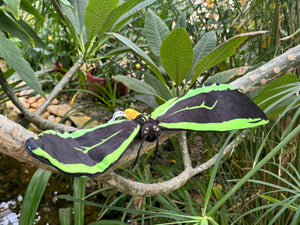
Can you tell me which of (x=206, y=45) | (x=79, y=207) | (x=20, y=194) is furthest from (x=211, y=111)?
(x=20, y=194)

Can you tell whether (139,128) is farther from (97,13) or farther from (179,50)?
(97,13)

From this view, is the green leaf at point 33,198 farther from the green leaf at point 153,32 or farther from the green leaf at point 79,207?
the green leaf at point 153,32

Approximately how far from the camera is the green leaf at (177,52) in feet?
1.73

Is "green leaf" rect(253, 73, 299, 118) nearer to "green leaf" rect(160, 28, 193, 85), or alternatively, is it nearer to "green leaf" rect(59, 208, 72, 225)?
"green leaf" rect(160, 28, 193, 85)

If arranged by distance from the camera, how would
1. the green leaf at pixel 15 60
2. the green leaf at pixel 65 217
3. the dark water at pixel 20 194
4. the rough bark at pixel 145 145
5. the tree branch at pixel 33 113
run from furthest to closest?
the dark water at pixel 20 194, the green leaf at pixel 65 217, the tree branch at pixel 33 113, the green leaf at pixel 15 60, the rough bark at pixel 145 145

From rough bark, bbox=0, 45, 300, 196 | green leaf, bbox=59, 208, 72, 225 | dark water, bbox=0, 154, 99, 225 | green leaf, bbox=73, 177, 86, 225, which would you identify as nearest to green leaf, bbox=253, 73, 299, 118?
rough bark, bbox=0, 45, 300, 196

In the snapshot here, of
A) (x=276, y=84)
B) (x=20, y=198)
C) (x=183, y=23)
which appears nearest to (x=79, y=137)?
(x=276, y=84)

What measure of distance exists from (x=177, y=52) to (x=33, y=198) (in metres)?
0.51

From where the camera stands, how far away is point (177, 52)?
21.8 inches

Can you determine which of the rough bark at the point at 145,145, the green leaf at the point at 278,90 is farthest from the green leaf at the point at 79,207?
the green leaf at the point at 278,90

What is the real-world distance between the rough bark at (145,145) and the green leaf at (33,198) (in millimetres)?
383

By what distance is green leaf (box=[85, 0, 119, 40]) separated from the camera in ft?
1.94

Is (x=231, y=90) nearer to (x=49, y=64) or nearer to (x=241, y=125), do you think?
(x=241, y=125)

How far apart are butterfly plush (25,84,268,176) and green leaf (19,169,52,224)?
385 millimetres
